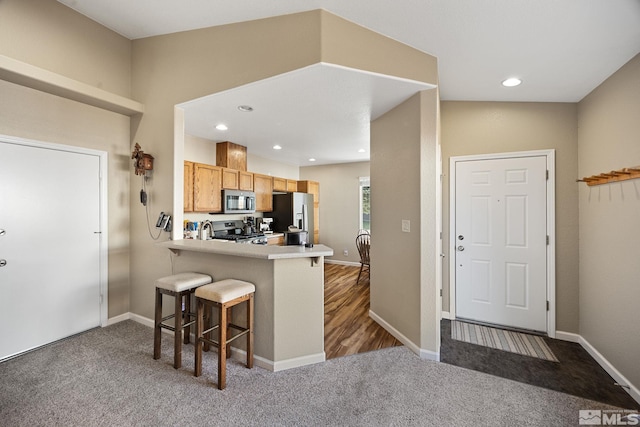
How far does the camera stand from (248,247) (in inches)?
95.8

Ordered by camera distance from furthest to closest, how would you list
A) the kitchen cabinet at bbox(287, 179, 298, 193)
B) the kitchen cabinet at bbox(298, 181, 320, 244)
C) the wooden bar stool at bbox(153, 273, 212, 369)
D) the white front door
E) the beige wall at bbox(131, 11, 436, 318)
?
1. the kitchen cabinet at bbox(298, 181, 320, 244)
2. the kitchen cabinet at bbox(287, 179, 298, 193)
3. the white front door
4. the wooden bar stool at bbox(153, 273, 212, 369)
5. the beige wall at bbox(131, 11, 436, 318)

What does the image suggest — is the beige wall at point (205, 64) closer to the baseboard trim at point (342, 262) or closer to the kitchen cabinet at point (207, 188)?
the kitchen cabinet at point (207, 188)

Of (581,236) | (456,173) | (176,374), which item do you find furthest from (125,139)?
(581,236)

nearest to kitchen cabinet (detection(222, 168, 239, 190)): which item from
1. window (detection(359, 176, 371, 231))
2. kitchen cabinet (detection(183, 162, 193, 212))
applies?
kitchen cabinet (detection(183, 162, 193, 212))

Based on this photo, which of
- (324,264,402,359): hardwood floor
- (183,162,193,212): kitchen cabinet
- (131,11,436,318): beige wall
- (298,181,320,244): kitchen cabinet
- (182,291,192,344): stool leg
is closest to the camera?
(131,11,436,318): beige wall

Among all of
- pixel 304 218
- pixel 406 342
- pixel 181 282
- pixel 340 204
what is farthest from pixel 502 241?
pixel 340 204

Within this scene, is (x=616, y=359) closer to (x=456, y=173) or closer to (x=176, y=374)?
(x=456, y=173)

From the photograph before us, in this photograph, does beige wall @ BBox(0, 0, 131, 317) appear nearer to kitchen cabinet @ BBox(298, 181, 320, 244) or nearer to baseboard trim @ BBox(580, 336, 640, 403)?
kitchen cabinet @ BBox(298, 181, 320, 244)

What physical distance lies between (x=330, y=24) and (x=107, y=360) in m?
3.45

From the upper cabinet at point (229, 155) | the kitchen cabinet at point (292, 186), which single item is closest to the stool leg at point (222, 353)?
the upper cabinet at point (229, 155)

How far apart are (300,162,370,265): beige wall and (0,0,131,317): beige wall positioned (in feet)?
14.4

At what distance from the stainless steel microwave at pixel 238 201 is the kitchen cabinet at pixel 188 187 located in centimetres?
58

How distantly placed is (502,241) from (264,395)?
9.87ft

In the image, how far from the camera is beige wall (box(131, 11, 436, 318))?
2105 millimetres
